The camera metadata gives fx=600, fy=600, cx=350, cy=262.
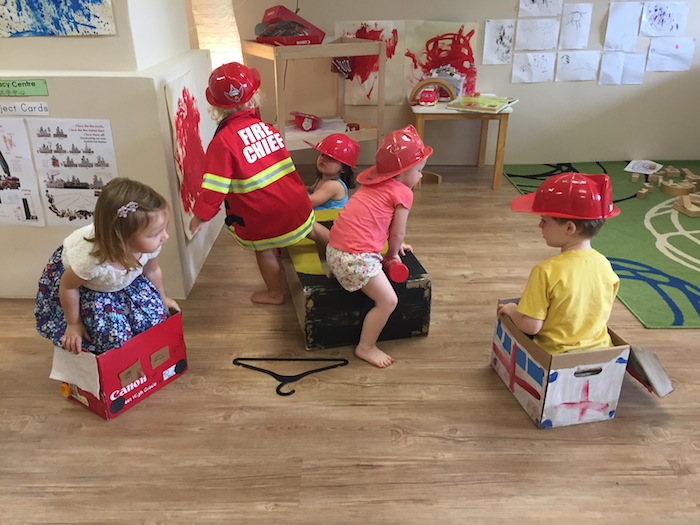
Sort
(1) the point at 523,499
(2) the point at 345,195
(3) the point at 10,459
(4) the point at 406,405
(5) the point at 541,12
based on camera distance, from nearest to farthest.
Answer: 1. (1) the point at 523,499
2. (3) the point at 10,459
3. (4) the point at 406,405
4. (2) the point at 345,195
5. (5) the point at 541,12

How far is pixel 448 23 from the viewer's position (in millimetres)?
3750

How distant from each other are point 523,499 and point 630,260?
5.25 ft

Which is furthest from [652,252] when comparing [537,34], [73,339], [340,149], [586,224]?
[73,339]

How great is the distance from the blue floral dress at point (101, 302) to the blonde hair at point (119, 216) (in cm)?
7

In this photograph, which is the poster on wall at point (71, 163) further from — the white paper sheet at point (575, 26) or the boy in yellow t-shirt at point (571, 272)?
the white paper sheet at point (575, 26)

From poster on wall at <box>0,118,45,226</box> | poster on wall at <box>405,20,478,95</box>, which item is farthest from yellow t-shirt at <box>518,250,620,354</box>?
poster on wall at <box>405,20,478,95</box>

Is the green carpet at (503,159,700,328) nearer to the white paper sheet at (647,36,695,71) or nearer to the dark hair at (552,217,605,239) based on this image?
the white paper sheet at (647,36,695,71)

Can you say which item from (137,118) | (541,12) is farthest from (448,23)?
(137,118)

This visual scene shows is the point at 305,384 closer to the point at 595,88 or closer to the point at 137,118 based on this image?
the point at 137,118

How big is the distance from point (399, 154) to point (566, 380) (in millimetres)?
820

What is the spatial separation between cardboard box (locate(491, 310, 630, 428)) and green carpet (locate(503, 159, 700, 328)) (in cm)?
64

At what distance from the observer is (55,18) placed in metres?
2.02

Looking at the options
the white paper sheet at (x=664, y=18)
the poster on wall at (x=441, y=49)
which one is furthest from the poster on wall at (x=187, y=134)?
the white paper sheet at (x=664, y=18)

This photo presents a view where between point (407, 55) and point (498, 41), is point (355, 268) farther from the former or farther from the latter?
point (498, 41)
